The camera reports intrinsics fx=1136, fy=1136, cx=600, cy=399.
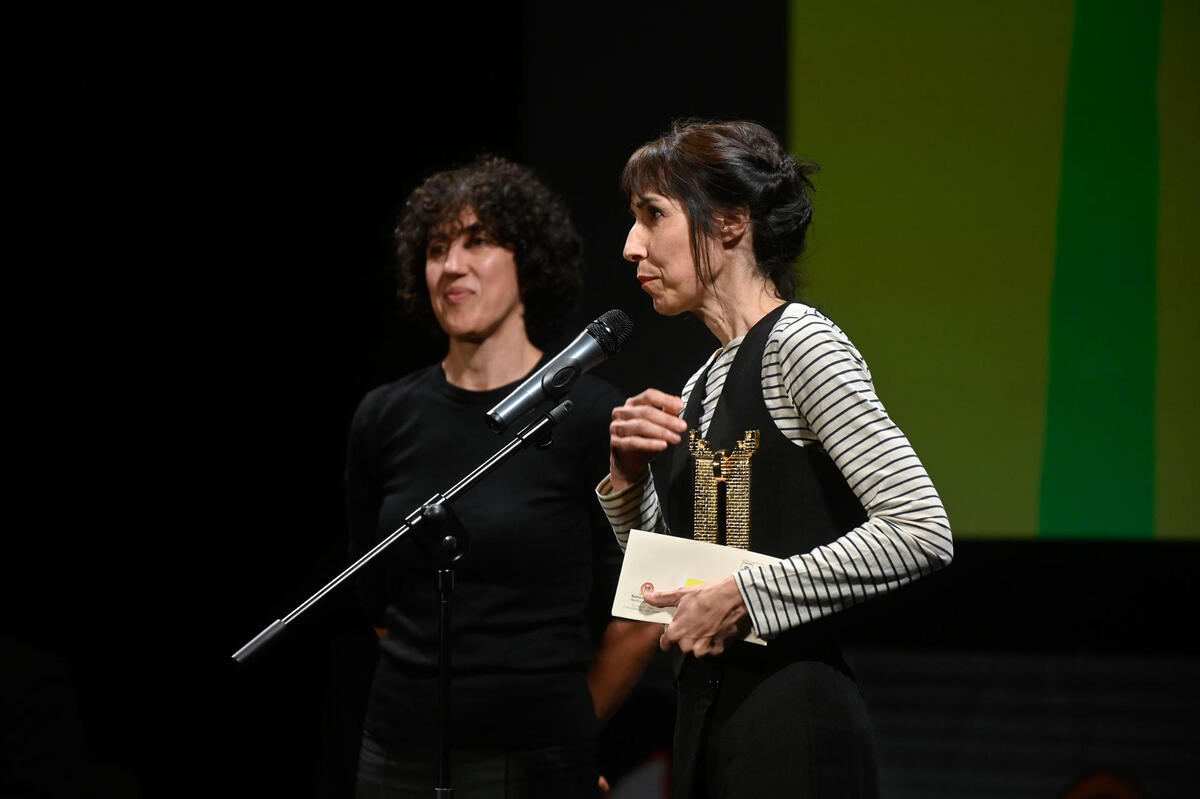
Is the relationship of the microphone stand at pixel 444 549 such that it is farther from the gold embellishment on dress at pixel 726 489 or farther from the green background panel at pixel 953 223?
the green background panel at pixel 953 223

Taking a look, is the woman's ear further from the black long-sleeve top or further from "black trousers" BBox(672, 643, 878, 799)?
the black long-sleeve top

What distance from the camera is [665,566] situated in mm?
1373

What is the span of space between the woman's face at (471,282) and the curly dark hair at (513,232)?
22 millimetres

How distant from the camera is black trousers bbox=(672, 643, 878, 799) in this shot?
1.28 metres

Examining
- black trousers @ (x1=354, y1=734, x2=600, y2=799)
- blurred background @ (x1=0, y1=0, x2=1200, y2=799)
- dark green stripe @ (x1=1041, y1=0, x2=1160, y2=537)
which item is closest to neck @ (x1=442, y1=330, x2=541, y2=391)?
blurred background @ (x1=0, y1=0, x2=1200, y2=799)

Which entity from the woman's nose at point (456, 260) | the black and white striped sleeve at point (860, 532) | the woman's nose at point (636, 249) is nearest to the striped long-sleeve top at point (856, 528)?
the black and white striped sleeve at point (860, 532)

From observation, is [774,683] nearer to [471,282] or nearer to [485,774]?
[485,774]

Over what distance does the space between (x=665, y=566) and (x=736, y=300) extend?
362 millimetres

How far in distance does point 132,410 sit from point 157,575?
0.44 meters

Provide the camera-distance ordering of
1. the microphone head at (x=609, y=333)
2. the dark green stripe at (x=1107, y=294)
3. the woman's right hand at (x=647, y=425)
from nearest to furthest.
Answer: the woman's right hand at (x=647, y=425) < the microphone head at (x=609, y=333) < the dark green stripe at (x=1107, y=294)

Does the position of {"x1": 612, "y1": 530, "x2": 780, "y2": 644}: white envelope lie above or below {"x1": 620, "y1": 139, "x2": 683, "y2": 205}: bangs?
below

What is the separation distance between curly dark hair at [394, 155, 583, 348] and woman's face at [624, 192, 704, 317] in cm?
87

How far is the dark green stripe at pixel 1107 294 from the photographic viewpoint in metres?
2.46

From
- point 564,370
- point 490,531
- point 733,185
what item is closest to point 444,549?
point 564,370
